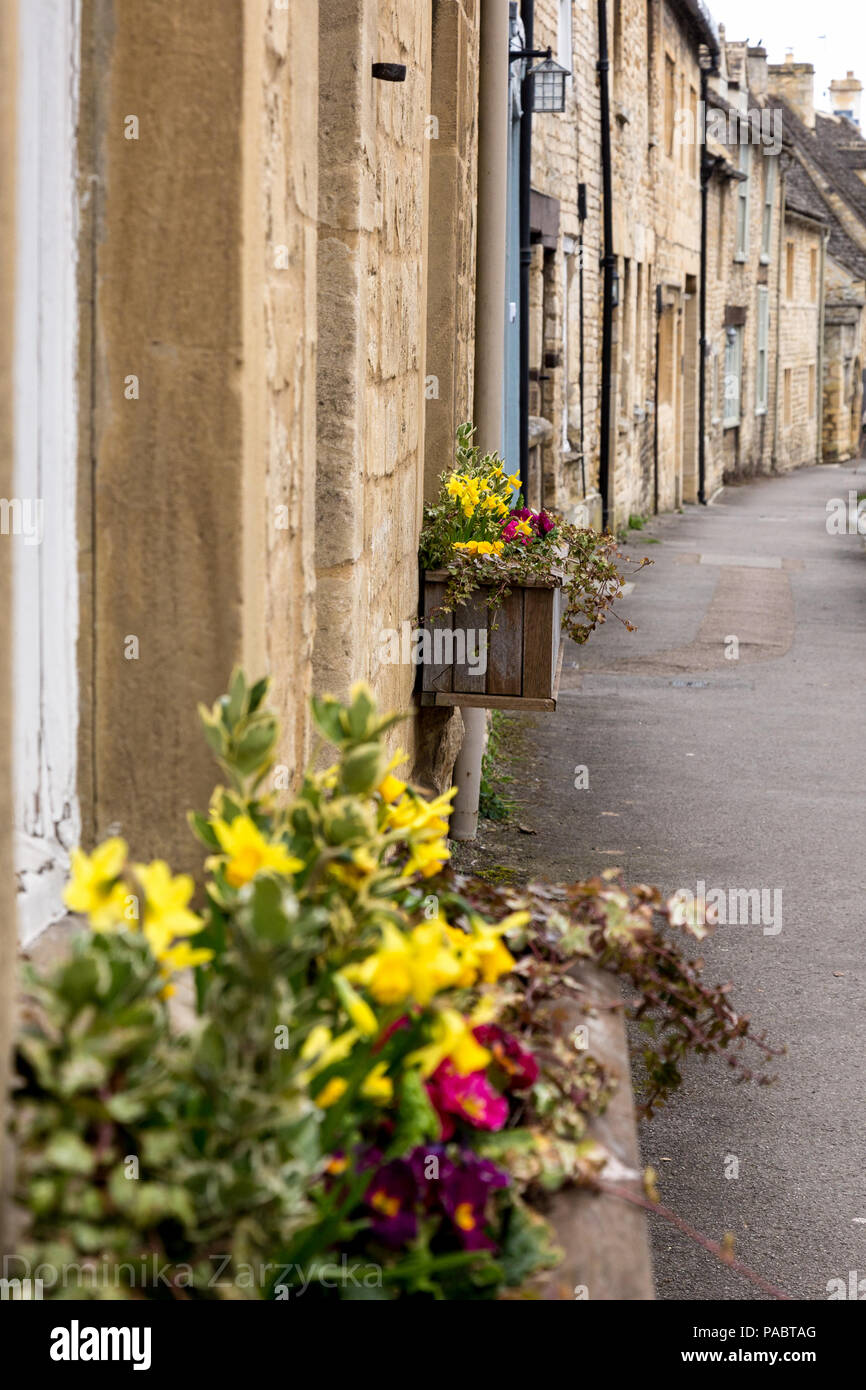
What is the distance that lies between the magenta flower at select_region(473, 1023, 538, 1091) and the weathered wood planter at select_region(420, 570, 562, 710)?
3.38 metres

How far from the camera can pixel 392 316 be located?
165 inches

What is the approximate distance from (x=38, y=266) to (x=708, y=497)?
79.9 feet

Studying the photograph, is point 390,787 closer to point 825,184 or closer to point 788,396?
point 788,396

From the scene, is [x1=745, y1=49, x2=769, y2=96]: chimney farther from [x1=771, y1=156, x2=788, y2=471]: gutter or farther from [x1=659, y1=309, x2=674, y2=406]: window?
[x1=659, y1=309, x2=674, y2=406]: window

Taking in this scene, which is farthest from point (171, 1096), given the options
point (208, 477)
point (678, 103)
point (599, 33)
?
point (678, 103)

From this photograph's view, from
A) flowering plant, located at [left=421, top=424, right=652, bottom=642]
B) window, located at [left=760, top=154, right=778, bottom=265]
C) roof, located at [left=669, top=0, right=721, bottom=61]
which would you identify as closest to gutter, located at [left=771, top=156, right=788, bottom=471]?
window, located at [left=760, top=154, right=778, bottom=265]

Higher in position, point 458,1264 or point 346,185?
point 346,185

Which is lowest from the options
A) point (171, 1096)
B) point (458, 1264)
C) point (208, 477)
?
point (458, 1264)

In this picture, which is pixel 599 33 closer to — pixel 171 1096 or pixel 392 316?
pixel 392 316

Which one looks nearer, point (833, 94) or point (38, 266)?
point (38, 266)

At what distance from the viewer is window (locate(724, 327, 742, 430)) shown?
2903cm

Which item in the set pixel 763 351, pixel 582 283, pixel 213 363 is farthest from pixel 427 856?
pixel 763 351

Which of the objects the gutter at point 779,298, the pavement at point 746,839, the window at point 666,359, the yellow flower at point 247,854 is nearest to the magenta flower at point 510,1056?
the yellow flower at point 247,854

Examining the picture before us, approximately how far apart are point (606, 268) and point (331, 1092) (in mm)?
15737
